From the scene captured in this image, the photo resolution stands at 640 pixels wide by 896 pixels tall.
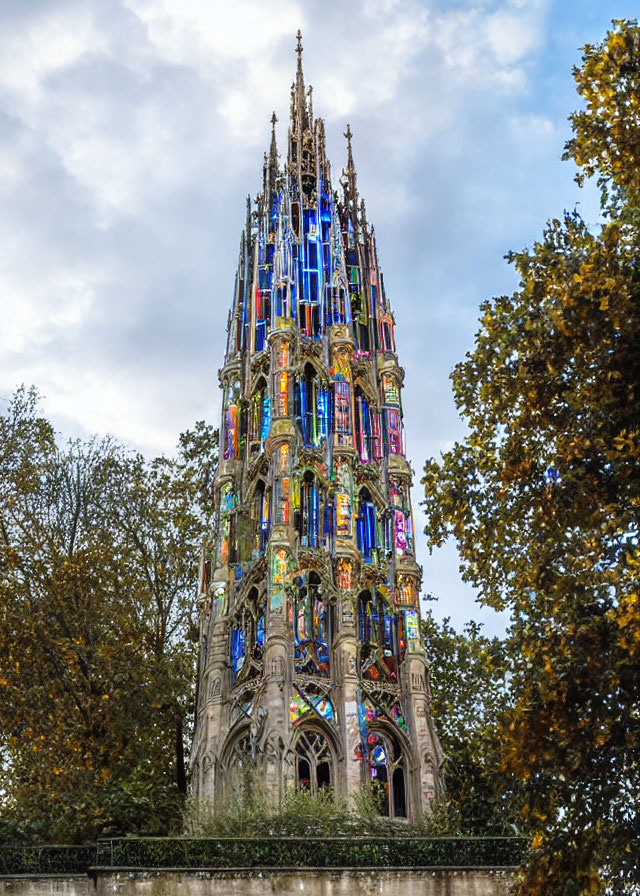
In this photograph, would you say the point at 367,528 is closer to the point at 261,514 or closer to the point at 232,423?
the point at 261,514

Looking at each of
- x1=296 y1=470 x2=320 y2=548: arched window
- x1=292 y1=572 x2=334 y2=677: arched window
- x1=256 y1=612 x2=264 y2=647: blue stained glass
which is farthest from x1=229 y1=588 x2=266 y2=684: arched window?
x1=296 y1=470 x2=320 y2=548: arched window

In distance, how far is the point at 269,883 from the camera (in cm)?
2005

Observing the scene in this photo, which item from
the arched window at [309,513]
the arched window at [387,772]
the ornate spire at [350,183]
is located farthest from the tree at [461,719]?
the ornate spire at [350,183]

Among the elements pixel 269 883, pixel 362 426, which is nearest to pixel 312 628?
pixel 362 426

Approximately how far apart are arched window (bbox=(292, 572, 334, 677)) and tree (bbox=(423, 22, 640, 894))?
49.5ft

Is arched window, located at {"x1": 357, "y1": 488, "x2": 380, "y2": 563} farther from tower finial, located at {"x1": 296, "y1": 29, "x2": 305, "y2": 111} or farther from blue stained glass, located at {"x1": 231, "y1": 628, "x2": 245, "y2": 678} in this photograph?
tower finial, located at {"x1": 296, "y1": 29, "x2": 305, "y2": 111}

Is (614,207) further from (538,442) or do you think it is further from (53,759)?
(53,759)

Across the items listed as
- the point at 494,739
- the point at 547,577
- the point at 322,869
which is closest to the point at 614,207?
the point at 547,577

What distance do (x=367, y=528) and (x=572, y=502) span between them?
19.7 m

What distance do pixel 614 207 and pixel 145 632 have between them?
66.4 feet

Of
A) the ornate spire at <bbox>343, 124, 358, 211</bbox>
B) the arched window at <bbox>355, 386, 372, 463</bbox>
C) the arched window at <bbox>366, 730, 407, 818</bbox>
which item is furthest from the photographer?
the ornate spire at <bbox>343, 124, 358, 211</bbox>

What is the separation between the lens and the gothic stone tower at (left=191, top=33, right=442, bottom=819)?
29.7 m

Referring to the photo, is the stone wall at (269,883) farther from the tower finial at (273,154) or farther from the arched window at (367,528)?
the tower finial at (273,154)

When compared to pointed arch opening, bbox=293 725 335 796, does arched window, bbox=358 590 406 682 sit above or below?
above
